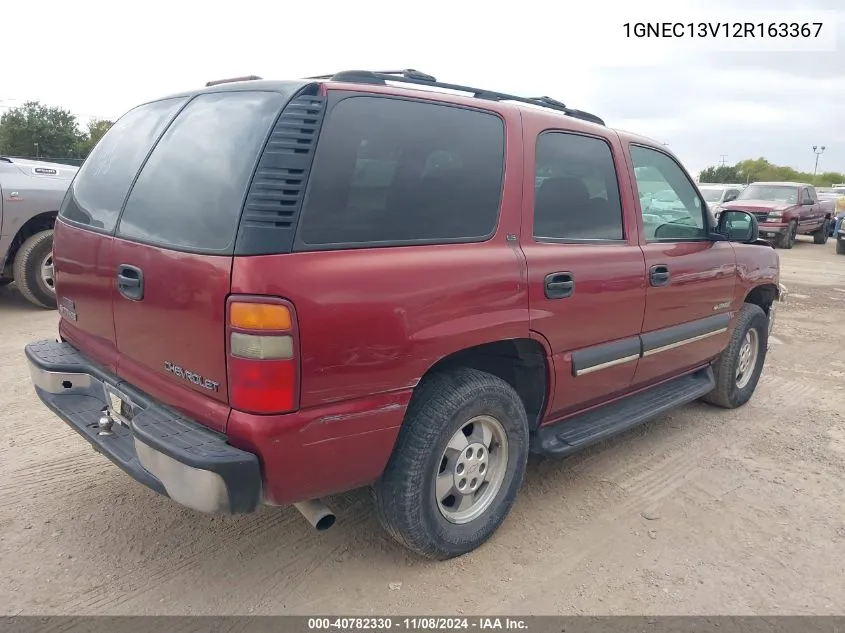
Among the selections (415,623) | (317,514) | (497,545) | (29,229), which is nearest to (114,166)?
(317,514)

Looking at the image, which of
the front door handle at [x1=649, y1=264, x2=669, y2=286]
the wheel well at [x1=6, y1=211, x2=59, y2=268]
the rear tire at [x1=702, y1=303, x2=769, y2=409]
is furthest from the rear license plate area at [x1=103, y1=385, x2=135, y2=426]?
the wheel well at [x1=6, y1=211, x2=59, y2=268]

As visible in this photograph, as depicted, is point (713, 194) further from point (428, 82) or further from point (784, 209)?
point (428, 82)

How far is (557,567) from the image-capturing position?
2820 mm

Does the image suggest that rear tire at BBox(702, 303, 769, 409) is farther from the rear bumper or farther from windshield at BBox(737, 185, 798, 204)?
windshield at BBox(737, 185, 798, 204)

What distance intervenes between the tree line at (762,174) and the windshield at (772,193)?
44630 mm

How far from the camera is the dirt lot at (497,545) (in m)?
2.58

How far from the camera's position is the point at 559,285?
2949mm

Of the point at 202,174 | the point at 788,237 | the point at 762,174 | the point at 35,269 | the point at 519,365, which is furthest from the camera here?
the point at 762,174

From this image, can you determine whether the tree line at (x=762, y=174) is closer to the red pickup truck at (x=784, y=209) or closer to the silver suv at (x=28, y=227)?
the red pickup truck at (x=784, y=209)

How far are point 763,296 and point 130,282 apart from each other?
174 inches

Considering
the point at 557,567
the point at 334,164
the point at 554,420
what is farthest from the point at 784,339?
the point at 334,164

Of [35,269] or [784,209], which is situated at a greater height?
[784,209]

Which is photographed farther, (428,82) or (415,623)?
(428,82)

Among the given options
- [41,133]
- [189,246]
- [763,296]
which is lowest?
[763,296]
